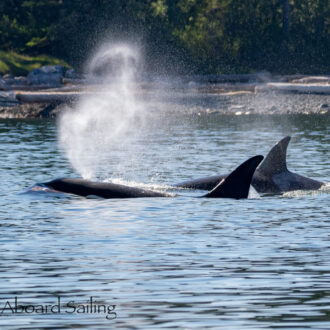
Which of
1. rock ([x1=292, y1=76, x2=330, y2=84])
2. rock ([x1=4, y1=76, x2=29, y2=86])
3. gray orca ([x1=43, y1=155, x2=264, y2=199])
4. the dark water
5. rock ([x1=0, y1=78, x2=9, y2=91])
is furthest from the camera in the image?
rock ([x1=4, y1=76, x2=29, y2=86])

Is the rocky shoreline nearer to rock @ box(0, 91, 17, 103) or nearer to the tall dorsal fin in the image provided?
rock @ box(0, 91, 17, 103)

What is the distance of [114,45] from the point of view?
68688mm

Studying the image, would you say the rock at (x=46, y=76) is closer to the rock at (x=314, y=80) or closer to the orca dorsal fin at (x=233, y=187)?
the rock at (x=314, y=80)

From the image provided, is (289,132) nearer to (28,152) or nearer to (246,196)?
(28,152)

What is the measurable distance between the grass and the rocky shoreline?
3372 millimetres

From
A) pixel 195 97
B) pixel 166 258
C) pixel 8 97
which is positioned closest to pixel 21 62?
pixel 8 97

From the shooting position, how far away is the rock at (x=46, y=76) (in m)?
61.2

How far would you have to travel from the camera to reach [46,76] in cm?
6144

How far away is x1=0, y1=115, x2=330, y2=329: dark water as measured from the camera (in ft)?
34.4

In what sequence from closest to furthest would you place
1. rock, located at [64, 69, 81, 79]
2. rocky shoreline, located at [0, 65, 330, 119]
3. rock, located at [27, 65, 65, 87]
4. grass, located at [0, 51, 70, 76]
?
rocky shoreline, located at [0, 65, 330, 119]
rock, located at [27, 65, 65, 87]
rock, located at [64, 69, 81, 79]
grass, located at [0, 51, 70, 76]

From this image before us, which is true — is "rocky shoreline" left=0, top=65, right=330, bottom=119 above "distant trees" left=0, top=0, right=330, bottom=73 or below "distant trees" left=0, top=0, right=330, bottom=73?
below

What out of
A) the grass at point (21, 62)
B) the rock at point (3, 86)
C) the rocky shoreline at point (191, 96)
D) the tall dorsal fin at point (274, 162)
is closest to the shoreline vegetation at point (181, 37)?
the grass at point (21, 62)

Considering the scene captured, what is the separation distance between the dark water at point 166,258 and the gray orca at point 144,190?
0.33 m

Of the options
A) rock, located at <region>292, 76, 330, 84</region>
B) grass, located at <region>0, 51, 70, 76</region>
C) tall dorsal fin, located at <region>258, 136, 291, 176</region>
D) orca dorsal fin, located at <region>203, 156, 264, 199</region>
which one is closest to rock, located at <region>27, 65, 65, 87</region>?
grass, located at <region>0, 51, 70, 76</region>
